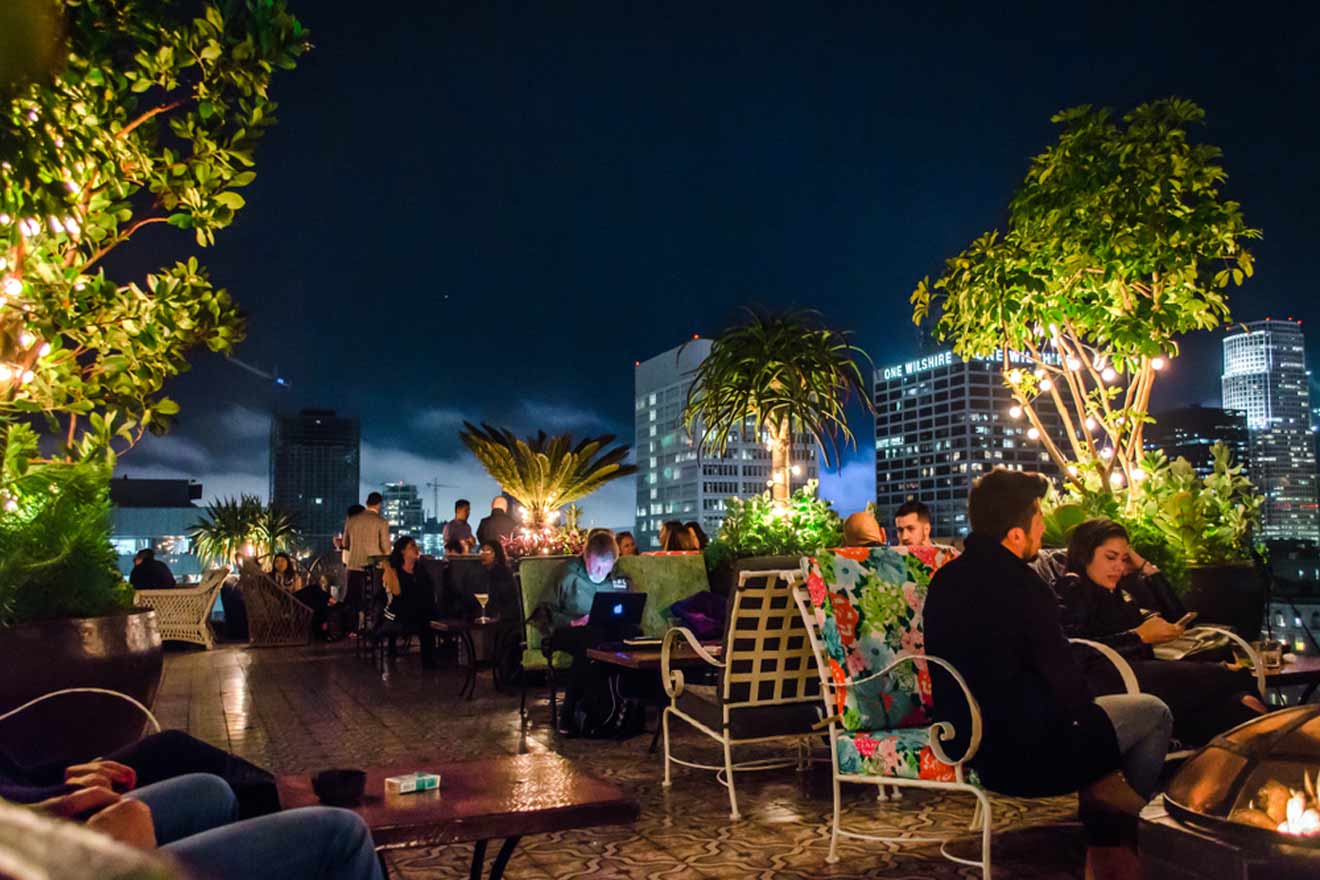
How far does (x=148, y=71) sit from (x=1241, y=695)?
5.06 m

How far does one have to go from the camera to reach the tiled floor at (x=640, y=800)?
367cm

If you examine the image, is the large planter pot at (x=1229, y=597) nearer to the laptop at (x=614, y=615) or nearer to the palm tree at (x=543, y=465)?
the laptop at (x=614, y=615)

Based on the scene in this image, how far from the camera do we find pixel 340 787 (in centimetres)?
238

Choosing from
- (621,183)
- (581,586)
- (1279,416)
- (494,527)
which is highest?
(621,183)

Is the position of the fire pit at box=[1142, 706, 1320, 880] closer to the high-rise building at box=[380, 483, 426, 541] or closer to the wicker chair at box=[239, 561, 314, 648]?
the wicker chair at box=[239, 561, 314, 648]

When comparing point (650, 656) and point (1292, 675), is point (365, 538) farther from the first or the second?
point (1292, 675)

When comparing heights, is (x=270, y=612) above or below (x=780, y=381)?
below

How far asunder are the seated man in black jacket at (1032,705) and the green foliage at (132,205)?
316 centimetres

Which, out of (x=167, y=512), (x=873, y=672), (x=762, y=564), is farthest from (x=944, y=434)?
(x=873, y=672)

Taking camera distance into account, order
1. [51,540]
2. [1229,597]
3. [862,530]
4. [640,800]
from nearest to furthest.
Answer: [51,540]
[640,800]
[1229,597]
[862,530]

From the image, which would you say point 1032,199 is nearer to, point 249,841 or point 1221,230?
point 1221,230

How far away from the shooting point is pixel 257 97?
4.33 metres

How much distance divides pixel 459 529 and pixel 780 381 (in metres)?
6.48

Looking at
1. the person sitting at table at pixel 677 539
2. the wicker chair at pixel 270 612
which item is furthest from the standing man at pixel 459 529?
the person sitting at table at pixel 677 539
